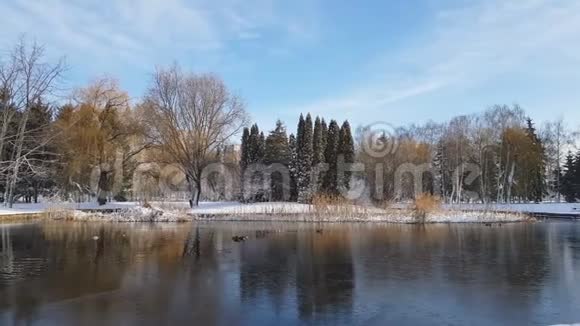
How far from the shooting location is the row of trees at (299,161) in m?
45.0

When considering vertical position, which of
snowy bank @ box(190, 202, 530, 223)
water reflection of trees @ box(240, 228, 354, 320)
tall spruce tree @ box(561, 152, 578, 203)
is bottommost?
water reflection of trees @ box(240, 228, 354, 320)

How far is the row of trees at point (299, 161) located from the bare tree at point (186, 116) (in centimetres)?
717

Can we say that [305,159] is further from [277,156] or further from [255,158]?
[255,158]

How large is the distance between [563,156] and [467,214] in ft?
118

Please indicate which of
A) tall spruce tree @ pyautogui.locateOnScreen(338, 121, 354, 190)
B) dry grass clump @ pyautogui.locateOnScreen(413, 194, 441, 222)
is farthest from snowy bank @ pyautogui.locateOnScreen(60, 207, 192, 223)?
tall spruce tree @ pyautogui.locateOnScreen(338, 121, 354, 190)

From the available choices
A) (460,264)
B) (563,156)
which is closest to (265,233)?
(460,264)

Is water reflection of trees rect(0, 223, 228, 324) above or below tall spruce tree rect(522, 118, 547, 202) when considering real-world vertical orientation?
below

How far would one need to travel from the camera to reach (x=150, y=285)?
35.8ft

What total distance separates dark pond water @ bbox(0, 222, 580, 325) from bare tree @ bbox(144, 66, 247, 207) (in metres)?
20.2

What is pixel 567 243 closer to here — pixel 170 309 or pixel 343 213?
pixel 343 213

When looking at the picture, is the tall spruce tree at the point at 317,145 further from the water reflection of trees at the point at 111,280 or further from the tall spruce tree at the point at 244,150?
the water reflection of trees at the point at 111,280

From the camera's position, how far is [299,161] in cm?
4538

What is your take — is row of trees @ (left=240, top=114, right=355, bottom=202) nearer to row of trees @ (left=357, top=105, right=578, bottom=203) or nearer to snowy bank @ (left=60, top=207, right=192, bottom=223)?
row of trees @ (left=357, top=105, right=578, bottom=203)

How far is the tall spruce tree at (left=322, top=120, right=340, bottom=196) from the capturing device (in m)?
45.5
